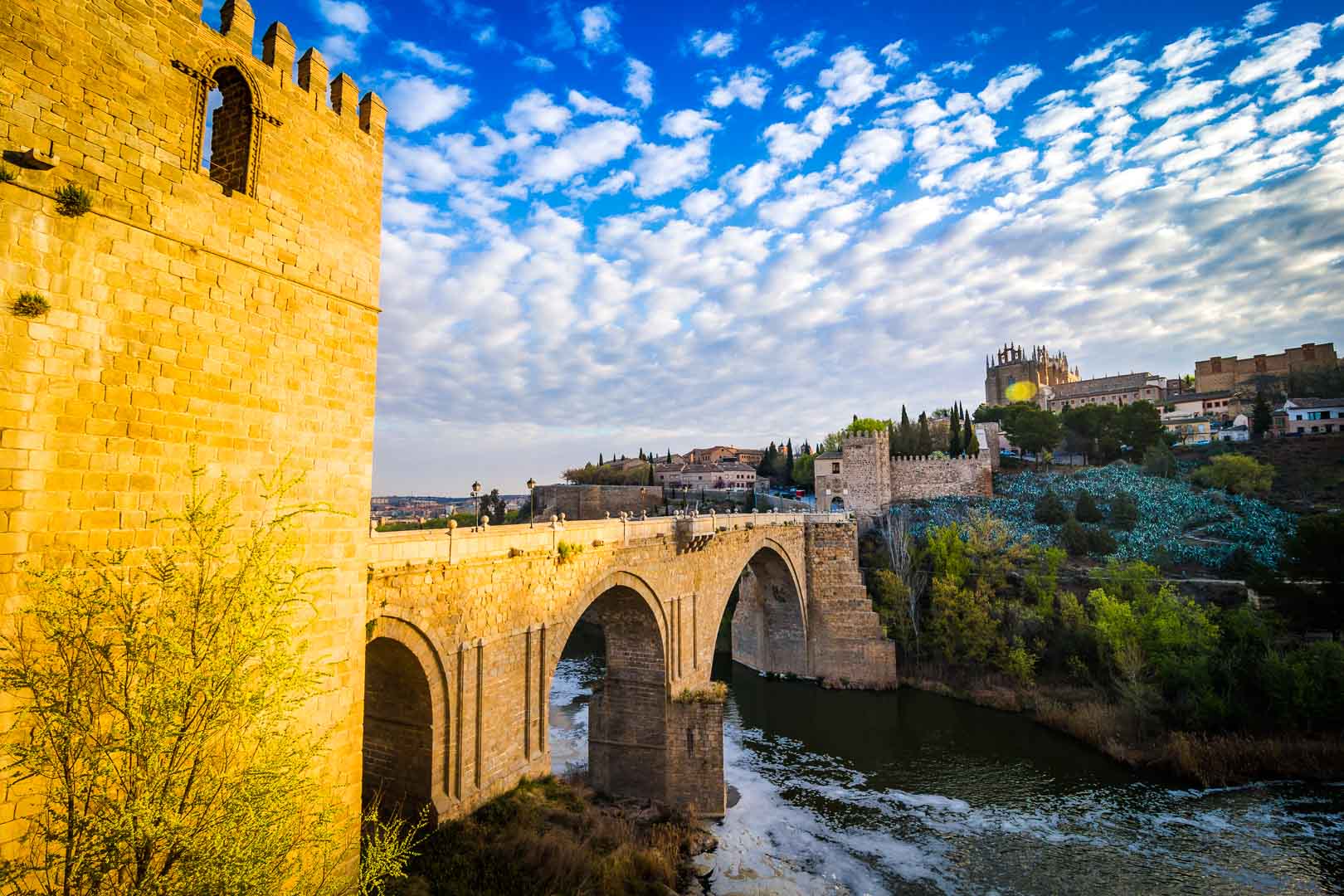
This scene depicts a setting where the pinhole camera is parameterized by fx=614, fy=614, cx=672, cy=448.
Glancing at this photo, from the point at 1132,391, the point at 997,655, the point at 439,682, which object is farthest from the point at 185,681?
the point at 1132,391

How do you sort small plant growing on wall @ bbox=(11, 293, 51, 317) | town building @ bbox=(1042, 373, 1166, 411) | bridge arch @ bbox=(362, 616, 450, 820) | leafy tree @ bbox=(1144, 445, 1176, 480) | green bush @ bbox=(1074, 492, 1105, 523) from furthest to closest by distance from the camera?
1. town building @ bbox=(1042, 373, 1166, 411)
2. leafy tree @ bbox=(1144, 445, 1176, 480)
3. green bush @ bbox=(1074, 492, 1105, 523)
4. bridge arch @ bbox=(362, 616, 450, 820)
5. small plant growing on wall @ bbox=(11, 293, 51, 317)

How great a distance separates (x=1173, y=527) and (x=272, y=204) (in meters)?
36.3

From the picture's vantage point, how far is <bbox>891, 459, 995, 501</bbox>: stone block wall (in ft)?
120

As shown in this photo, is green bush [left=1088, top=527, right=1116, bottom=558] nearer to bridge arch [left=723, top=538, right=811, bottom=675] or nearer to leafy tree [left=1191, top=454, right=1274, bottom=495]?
leafy tree [left=1191, top=454, right=1274, bottom=495]

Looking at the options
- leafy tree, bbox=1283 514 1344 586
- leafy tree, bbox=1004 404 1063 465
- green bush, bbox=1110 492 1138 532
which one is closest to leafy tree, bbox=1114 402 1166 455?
leafy tree, bbox=1004 404 1063 465

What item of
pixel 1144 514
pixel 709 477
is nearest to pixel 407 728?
pixel 1144 514

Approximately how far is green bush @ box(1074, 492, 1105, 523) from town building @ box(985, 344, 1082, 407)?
4684 cm

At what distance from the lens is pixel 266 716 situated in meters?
5.06

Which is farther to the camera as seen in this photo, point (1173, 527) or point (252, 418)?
point (1173, 527)

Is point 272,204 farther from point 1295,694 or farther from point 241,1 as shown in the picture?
point 1295,694

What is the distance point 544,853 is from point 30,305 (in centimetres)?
915

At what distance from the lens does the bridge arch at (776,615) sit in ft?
83.3

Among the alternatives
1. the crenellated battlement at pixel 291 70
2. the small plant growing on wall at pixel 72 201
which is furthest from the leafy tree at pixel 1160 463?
the small plant growing on wall at pixel 72 201

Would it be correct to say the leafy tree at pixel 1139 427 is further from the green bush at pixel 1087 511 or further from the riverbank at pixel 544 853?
the riverbank at pixel 544 853
